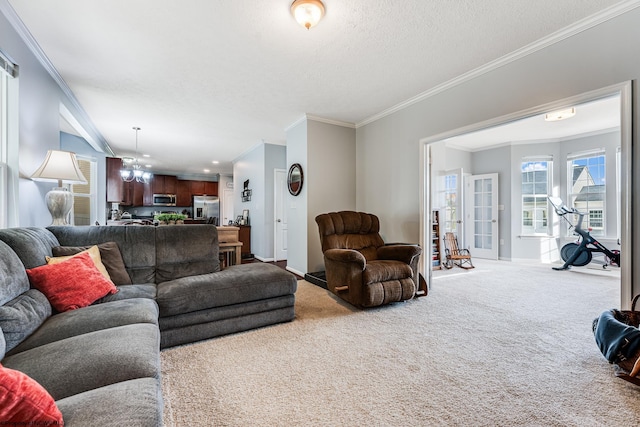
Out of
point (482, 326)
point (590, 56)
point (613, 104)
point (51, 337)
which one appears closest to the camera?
point (51, 337)

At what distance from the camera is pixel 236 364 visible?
1.84 meters

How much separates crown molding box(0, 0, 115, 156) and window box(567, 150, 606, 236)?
26.8ft

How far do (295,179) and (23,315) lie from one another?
3.60m

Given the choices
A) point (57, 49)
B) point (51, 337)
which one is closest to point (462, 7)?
point (51, 337)

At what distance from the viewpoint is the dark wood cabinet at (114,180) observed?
6027 millimetres

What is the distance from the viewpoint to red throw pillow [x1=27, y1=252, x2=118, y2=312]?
65.7 inches

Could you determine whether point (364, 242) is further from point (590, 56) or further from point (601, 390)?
point (590, 56)

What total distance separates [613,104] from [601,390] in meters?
4.42

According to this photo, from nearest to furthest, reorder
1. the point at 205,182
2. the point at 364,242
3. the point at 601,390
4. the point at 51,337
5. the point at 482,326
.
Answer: the point at 51,337 < the point at 601,390 < the point at 482,326 < the point at 364,242 < the point at 205,182

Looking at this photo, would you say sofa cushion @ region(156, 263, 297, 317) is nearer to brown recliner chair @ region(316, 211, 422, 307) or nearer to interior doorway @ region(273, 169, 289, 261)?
brown recliner chair @ region(316, 211, 422, 307)

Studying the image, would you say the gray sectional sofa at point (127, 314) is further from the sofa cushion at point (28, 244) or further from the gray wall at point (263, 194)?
the gray wall at point (263, 194)

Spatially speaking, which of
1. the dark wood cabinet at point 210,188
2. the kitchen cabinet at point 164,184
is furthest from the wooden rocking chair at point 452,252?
the kitchen cabinet at point 164,184

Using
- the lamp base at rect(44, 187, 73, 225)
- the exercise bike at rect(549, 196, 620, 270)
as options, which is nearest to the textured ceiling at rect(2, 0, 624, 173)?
the lamp base at rect(44, 187, 73, 225)

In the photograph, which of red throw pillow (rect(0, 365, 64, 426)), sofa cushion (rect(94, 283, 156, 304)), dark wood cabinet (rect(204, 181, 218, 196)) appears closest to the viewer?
red throw pillow (rect(0, 365, 64, 426))
